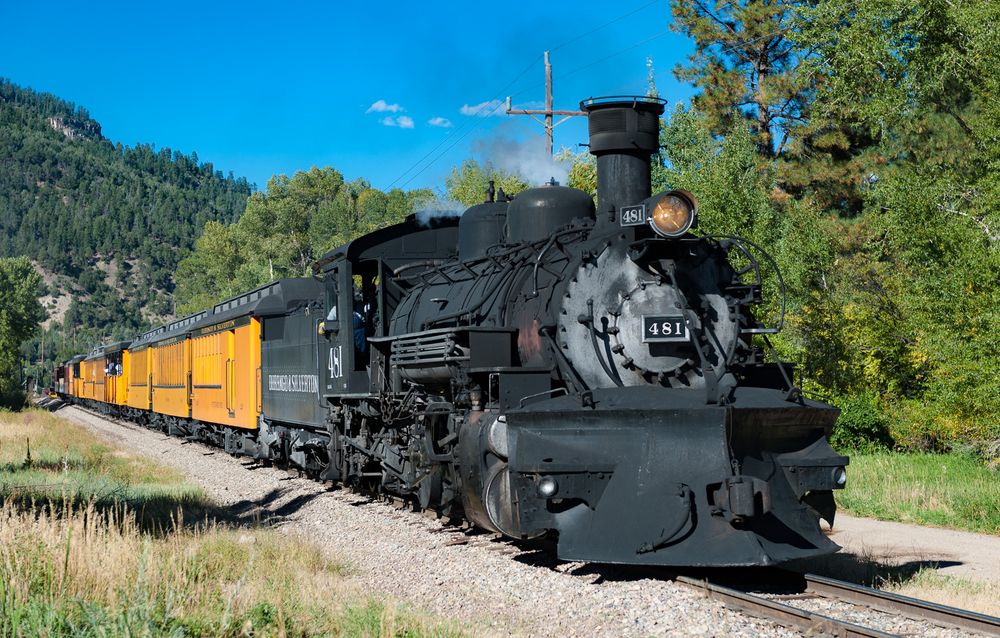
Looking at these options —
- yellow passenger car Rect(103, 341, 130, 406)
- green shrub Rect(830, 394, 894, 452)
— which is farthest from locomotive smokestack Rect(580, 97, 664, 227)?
yellow passenger car Rect(103, 341, 130, 406)

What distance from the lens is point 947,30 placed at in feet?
57.5

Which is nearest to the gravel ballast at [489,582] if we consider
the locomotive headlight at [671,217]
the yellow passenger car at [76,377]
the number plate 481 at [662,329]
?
the number plate 481 at [662,329]

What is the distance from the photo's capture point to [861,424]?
19.6 meters

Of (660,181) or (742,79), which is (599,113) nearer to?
(660,181)

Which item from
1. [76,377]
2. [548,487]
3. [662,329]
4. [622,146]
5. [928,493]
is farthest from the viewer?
[76,377]

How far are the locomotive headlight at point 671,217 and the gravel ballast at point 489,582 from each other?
9.43 feet

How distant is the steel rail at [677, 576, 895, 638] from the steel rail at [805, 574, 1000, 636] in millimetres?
585

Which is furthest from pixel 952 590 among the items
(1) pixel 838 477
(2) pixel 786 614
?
(2) pixel 786 614

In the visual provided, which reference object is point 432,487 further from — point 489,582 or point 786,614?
point 786,614

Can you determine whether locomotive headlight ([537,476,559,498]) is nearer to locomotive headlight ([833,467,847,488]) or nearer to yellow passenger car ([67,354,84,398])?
locomotive headlight ([833,467,847,488])

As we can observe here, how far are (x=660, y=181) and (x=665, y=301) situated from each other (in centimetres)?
2063

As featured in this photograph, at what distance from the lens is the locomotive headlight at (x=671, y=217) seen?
8.20 m

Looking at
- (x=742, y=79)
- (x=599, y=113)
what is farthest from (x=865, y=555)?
(x=742, y=79)

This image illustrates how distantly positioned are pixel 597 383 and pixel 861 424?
12.9 meters
